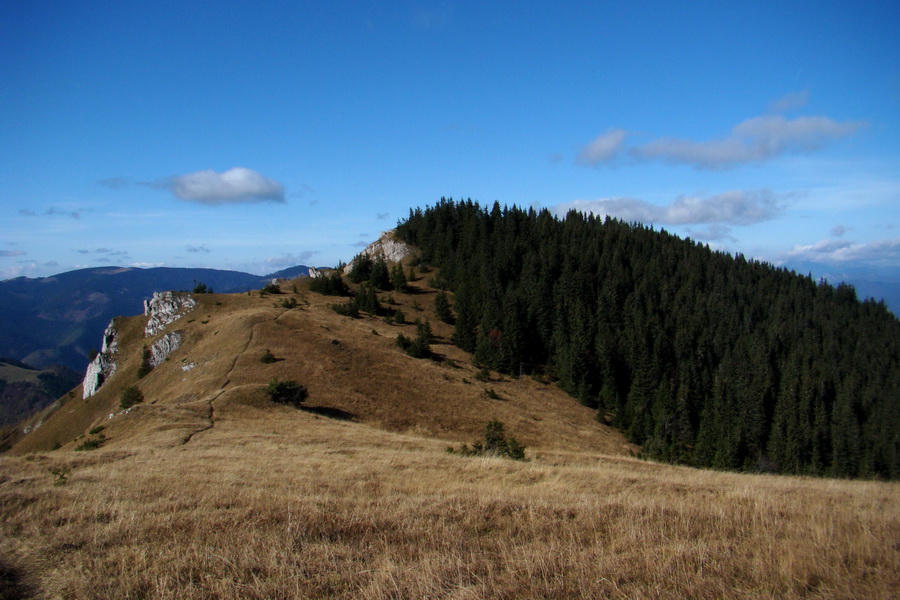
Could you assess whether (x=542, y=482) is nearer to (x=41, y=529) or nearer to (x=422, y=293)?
(x=41, y=529)

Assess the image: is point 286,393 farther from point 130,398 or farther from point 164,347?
point 164,347

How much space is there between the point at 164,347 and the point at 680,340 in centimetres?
9288

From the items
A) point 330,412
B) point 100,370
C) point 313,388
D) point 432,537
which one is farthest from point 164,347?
point 432,537

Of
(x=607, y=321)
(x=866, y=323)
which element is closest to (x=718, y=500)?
(x=607, y=321)

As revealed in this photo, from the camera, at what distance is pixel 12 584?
6180 millimetres

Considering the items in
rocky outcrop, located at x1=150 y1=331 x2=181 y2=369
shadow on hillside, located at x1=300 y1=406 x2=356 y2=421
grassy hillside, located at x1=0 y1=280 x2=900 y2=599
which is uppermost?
grassy hillside, located at x1=0 y1=280 x2=900 y2=599

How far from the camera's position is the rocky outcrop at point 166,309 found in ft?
264

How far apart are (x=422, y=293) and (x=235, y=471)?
3684 inches

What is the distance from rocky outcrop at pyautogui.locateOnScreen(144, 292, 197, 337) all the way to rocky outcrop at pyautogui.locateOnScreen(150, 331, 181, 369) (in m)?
11.8

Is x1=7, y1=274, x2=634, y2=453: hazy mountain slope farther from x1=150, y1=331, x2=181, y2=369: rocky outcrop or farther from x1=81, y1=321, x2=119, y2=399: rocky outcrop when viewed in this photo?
x1=81, y1=321, x2=119, y2=399: rocky outcrop

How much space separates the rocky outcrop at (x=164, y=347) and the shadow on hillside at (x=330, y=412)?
39406 mm

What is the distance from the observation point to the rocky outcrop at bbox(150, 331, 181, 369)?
67562 mm

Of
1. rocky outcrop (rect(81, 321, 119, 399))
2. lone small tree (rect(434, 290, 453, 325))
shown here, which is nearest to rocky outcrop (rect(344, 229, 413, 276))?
lone small tree (rect(434, 290, 453, 325))

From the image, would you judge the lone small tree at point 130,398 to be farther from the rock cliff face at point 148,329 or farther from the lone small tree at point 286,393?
the rock cliff face at point 148,329
